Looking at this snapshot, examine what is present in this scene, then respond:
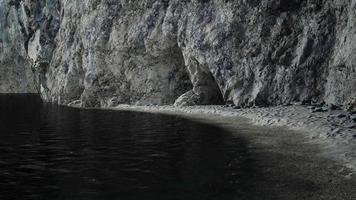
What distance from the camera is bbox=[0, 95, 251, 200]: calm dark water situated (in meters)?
14.7

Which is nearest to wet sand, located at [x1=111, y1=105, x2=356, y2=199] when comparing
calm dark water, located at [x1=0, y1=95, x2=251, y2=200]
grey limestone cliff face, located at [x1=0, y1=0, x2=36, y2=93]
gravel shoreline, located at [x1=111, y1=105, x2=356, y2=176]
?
gravel shoreline, located at [x1=111, y1=105, x2=356, y2=176]

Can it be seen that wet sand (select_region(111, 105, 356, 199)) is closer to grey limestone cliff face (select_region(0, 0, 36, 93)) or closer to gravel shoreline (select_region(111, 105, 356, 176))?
gravel shoreline (select_region(111, 105, 356, 176))

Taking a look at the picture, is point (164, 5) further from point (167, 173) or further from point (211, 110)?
point (167, 173)

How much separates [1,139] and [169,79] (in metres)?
27.5

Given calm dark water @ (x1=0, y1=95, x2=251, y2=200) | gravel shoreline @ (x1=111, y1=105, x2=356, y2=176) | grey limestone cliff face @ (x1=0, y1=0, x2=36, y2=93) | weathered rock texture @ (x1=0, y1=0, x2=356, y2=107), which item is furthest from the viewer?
grey limestone cliff face @ (x1=0, y1=0, x2=36, y2=93)

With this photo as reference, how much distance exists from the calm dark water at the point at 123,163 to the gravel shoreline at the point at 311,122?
3940 millimetres

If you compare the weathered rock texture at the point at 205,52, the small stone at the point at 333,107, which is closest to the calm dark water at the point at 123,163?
the small stone at the point at 333,107

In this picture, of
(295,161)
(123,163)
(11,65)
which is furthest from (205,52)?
(11,65)

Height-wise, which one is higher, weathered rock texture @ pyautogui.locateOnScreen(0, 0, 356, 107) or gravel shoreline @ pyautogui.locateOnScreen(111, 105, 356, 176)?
weathered rock texture @ pyautogui.locateOnScreen(0, 0, 356, 107)

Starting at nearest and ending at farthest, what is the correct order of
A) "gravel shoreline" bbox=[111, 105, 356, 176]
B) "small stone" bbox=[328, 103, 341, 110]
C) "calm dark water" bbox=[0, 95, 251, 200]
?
"calm dark water" bbox=[0, 95, 251, 200], "gravel shoreline" bbox=[111, 105, 356, 176], "small stone" bbox=[328, 103, 341, 110]

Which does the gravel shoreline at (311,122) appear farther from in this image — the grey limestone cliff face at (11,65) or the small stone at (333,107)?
the grey limestone cliff face at (11,65)

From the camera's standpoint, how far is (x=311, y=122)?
2673 centimetres

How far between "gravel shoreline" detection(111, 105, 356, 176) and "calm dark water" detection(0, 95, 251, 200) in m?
3.94

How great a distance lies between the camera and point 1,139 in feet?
90.1
